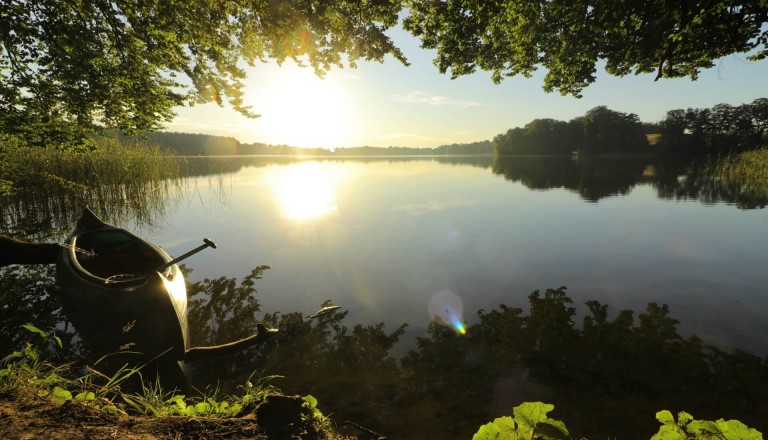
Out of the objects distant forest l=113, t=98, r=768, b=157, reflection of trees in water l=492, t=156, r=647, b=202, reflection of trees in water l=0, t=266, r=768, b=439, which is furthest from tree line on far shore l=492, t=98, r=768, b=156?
reflection of trees in water l=0, t=266, r=768, b=439

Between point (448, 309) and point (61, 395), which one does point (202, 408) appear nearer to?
point (61, 395)

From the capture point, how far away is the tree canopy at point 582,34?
24.5ft

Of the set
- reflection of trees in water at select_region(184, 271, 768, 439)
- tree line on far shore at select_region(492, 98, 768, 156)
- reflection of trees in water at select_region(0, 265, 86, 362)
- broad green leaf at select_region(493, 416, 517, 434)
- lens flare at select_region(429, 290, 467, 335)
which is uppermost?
tree line on far shore at select_region(492, 98, 768, 156)

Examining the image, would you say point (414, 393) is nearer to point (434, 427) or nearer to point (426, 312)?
point (434, 427)

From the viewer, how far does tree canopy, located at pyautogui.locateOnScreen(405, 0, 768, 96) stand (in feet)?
24.5

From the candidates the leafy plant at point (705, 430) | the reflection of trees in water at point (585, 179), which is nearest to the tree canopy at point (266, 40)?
the leafy plant at point (705, 430)

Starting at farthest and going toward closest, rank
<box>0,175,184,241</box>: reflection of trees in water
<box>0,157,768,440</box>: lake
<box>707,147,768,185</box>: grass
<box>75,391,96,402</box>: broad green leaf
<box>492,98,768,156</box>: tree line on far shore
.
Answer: <box>492,98,768,156</box>: tree line on far shore
<box>707,147,768,185</box>: grass
<box>0,175,184,241</box>: reflection of trees in water
<box>0,157,768,440</box>: lake
<box>75,391,96,402</box>: broad green leaf

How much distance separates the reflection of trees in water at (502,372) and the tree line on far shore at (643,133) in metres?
99.9

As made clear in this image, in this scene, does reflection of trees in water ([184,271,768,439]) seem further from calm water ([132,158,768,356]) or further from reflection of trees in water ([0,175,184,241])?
reflection of trees in water ([0,175,184,241])

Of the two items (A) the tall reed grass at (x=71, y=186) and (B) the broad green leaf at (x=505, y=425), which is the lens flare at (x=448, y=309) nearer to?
(B) the broad green leaf at (x=505, y=425)

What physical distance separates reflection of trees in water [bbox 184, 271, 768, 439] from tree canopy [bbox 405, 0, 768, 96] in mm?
5817

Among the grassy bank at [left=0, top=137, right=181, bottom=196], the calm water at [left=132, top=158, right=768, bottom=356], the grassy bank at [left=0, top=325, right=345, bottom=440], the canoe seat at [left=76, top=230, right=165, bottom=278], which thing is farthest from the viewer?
the grassy bank at [left=0, top=137, right=181, bottom=196]

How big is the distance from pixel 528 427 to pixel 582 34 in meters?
11.9

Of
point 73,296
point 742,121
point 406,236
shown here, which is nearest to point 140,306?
point 73,296
